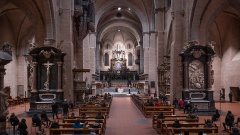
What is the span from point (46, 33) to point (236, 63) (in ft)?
64.3

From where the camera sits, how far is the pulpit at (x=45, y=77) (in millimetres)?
19953

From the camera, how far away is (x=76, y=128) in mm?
10617

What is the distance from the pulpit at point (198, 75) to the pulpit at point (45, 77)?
8.63 meters

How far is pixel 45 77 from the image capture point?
20.2 m

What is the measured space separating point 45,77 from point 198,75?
1055 cm

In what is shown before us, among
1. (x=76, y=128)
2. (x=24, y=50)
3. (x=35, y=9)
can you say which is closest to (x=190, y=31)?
(x=35, y=9)

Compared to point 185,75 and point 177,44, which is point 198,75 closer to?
point 185,75

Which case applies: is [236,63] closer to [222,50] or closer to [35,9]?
[222,50]

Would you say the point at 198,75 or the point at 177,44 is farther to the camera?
the point at 177,44

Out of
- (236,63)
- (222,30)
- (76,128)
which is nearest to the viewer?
(76,128)

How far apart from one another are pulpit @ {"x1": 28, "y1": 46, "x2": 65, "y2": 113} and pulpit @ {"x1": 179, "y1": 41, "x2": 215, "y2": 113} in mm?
8632

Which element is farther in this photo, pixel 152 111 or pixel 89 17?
pixel 89 17

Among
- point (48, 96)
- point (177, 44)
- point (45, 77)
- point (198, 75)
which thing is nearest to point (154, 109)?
point (198, 75)

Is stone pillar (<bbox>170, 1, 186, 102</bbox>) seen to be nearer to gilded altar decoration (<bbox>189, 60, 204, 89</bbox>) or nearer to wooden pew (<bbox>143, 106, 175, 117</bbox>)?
gilded altar decoration (<bbox>189, 60, 204, 89</bbox>)
